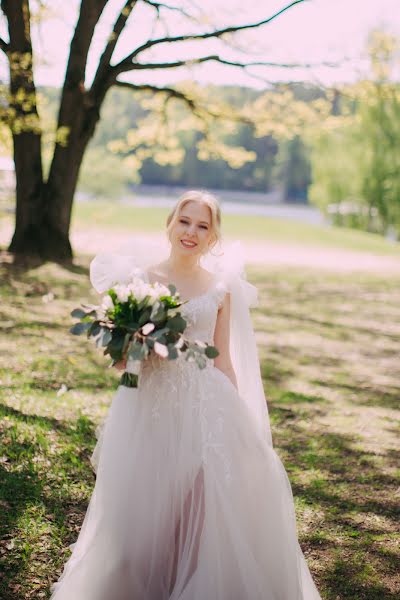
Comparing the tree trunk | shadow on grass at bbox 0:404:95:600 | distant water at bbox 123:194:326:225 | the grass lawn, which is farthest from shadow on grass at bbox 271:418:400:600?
distant water at bbox 123:194:326:225

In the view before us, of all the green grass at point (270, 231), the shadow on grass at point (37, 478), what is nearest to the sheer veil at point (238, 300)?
the shadow on grass at point (37, 478)

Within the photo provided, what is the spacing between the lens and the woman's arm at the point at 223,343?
3262 mm

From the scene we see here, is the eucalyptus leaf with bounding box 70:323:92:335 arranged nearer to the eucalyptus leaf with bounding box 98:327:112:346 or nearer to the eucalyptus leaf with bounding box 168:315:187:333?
the eucalyptus leaf with bounding box 98:327:112:346

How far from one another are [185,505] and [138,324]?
2.96 feet

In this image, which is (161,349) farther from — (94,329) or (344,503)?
(344,503)

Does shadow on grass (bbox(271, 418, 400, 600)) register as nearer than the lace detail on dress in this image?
No

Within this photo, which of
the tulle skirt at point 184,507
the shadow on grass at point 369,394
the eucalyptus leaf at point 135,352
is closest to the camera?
the eucalyptus leaf at point 135,352

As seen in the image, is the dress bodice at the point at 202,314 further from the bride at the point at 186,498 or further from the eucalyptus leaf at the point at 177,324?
the eucalyptus leaf at the point at 177,324

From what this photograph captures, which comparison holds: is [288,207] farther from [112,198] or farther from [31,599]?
[31,599]

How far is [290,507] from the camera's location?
10.1 ft

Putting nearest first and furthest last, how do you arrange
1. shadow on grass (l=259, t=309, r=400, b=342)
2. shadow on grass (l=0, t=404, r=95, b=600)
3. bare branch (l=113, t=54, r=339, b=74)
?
shadow on grass (l=0, t=404, r=95, b=600) → shadow on grass (l=259, t=309, r=400, b=342) → bare branch (l=113, t=54, r=339, b=74)

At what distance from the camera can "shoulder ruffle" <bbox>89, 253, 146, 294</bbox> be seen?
318 centimetres

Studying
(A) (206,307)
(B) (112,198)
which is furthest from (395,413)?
(B) (112,198)

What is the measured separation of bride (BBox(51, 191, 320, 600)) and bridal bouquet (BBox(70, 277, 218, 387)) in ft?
1.09
